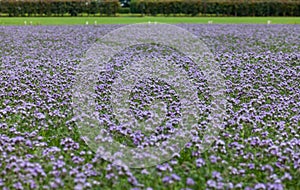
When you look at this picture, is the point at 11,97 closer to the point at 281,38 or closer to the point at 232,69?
the point at 232,69

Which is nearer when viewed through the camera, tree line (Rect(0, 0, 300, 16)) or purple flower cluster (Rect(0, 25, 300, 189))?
purple flower cluster (Rect(0, 25, 300, 189))

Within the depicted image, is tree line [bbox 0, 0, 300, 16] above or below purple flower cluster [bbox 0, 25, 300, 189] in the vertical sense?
below

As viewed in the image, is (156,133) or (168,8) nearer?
(156,133)

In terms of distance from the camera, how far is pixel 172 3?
38.3 meters

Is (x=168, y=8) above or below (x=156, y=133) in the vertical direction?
below

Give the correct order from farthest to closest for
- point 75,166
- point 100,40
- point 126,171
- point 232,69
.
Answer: point 100,40, point 232,69, point 75,166, point 126,171

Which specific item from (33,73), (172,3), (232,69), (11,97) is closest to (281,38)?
(232,69)

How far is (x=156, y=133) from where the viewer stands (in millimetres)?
5727

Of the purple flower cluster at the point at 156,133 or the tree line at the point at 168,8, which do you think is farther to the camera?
the tree line at the point at 168,8

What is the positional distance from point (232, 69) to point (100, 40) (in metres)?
7.34

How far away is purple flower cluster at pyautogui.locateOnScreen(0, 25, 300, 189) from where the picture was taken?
14.4 ft

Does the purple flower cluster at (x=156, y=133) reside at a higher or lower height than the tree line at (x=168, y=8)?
higher

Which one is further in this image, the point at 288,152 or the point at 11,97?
the point at 11,97

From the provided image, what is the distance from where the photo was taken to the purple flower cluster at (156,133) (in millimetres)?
4391
